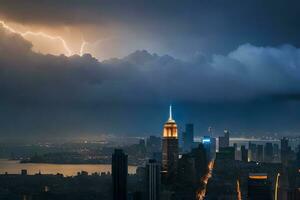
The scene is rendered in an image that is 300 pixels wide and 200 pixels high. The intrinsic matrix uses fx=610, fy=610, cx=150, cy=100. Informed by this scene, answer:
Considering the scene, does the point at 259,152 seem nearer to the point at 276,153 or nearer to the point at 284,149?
the point at 276,153

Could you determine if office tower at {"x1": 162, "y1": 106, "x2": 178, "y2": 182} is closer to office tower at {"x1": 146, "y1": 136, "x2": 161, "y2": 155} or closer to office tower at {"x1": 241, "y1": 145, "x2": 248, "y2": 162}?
office tower at {"x1": 146, "y1": 136, "x2": 161, "y2": 155}

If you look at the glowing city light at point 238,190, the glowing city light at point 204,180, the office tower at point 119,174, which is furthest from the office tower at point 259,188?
the office tower at point 119,174

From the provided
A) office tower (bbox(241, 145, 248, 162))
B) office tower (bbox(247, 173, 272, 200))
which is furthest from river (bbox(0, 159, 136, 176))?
office tower (bbox(241, 145, 248, 162))

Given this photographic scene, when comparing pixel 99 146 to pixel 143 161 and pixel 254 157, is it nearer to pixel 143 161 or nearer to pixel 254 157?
pixel 143 161


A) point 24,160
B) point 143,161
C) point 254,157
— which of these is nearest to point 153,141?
point 143,161

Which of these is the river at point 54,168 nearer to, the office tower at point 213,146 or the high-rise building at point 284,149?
the high-rise building at point 284,149

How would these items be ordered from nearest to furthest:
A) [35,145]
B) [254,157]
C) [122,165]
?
[35,145], [122,165], [254,157]

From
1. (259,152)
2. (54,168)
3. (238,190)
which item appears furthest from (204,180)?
(54,168)
